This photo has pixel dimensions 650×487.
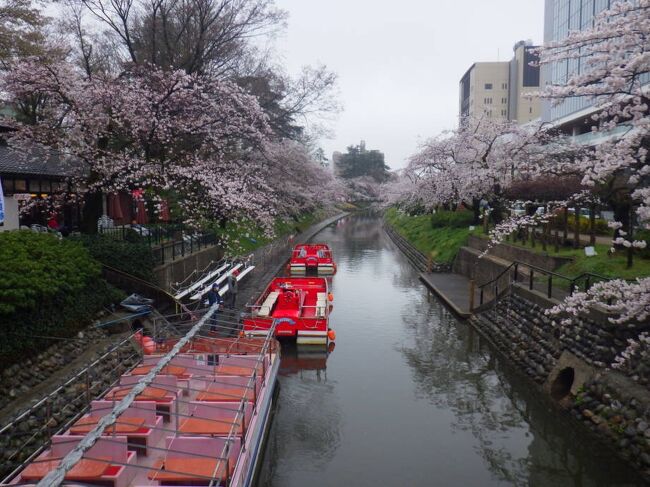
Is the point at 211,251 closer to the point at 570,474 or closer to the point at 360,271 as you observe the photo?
the point at 360,271

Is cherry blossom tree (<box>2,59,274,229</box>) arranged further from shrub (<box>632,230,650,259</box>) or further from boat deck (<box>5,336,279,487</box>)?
shrub (<box>632,230,650,259</box>)

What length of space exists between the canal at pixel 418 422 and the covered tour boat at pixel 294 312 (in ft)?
2.25

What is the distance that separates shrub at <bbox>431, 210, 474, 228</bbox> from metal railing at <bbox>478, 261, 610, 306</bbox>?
15094 millimetres

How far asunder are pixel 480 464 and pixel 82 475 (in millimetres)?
7389

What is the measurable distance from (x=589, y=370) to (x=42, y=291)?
1154cm

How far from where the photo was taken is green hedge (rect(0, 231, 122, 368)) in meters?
9.16

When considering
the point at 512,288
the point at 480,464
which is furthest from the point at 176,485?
the point at 512,288

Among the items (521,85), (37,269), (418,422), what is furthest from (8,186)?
(521,85)

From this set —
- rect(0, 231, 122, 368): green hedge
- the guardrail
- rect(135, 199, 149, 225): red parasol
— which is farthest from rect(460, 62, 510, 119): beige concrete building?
rect(0, 231, 122, 368): green hedge

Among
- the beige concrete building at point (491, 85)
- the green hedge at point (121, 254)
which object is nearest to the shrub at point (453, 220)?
the green hedge at point (121, 254)

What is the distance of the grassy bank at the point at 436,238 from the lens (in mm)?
31217

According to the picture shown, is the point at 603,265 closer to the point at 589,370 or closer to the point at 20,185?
the point at 589,370

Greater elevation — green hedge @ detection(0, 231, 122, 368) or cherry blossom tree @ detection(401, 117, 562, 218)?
cherry blossom tree @ detection(401, 117, 562, 218)

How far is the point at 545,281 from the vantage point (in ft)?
54.0
